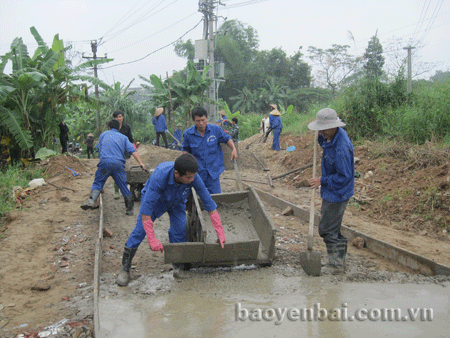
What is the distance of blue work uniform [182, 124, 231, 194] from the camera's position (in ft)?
18.4

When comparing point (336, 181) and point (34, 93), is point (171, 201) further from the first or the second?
point (34, 93)

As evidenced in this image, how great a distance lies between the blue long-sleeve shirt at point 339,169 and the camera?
4195mm

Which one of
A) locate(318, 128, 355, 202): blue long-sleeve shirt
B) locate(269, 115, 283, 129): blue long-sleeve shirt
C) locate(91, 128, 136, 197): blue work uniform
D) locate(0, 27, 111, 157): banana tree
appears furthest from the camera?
locate(269, 115, 283, 129): blue long-sleeve shirt

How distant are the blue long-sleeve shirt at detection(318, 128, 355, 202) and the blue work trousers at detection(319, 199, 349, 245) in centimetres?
9

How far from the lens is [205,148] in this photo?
18.5 ft

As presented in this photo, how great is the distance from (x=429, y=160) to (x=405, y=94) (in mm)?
4085

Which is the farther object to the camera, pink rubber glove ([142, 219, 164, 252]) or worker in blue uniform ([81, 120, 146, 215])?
worker in blue uniform ([81, 120, 146, 215])

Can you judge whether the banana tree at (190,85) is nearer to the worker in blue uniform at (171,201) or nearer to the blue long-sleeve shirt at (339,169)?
the worker in blue uniform at (171,201)

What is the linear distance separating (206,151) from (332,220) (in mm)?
2148

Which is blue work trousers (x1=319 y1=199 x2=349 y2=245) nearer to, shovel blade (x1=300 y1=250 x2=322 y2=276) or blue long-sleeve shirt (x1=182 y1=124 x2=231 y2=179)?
shovel blade (x1=300 y1=250 x2=322 y2=276)

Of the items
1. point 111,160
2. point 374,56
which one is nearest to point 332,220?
point 111,160

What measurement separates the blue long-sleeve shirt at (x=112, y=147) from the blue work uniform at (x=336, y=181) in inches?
151

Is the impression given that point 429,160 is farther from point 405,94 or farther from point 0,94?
point 0,94

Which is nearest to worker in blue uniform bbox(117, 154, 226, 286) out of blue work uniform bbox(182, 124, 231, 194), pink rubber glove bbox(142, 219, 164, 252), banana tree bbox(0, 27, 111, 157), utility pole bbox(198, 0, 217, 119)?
pink rubber glove bbox(142, 219, 164, 252)
